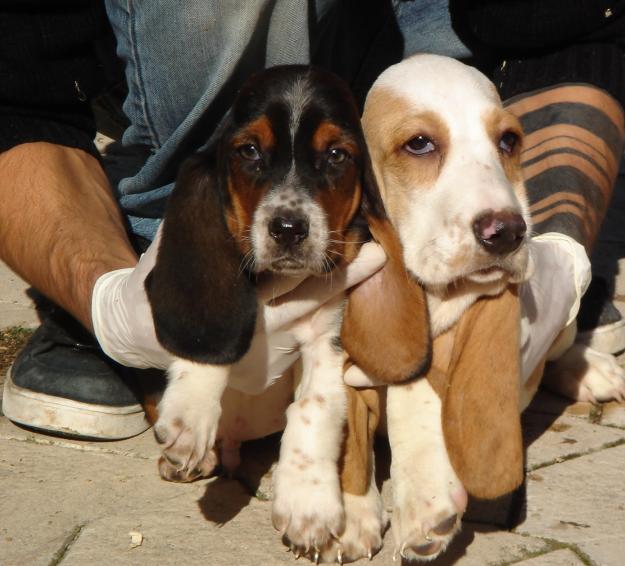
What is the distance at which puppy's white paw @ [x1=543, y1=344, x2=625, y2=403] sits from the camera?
4.13 metres

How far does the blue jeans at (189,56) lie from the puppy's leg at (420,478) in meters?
1.62

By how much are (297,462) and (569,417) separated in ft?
4.84

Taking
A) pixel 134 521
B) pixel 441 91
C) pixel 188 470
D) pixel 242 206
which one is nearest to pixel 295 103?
pixel 242 206

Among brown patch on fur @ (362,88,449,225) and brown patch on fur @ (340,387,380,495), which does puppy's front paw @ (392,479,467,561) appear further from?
brown patch on fur @ (362,88,449,225)

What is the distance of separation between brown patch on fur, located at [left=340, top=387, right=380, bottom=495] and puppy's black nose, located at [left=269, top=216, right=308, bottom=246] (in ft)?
1.79

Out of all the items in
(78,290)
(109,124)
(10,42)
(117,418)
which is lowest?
(109,124)

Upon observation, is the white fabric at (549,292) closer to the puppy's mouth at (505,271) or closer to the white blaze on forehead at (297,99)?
the puppy's mouth at (505,271)

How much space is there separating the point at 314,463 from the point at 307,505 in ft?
0.40

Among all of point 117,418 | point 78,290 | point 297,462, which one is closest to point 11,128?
point 78,290

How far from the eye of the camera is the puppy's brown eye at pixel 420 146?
305cm

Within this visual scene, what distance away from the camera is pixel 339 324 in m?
3.24

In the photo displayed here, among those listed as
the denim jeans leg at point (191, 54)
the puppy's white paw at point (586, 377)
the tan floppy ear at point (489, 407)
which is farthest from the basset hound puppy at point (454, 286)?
the puppy's white paw at point (586, 377)

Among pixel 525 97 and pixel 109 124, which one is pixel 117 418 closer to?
pixel 525 97

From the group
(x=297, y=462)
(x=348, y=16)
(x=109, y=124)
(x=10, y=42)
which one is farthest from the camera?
(x=109, y=124)
